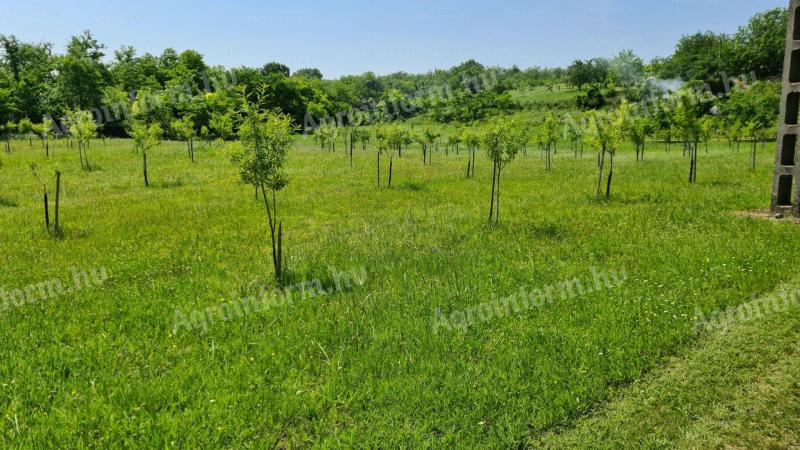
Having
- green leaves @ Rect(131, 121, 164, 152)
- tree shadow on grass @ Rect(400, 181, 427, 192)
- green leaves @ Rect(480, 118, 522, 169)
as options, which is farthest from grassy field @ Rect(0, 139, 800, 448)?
green leaves @ Rect(131, 121, 164, 152)

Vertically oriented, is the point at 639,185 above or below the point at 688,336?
above

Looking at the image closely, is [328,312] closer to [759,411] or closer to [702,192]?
[759,411]

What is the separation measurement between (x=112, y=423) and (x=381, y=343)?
14.8ft

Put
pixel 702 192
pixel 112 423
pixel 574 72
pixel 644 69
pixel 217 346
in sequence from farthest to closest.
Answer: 1. pixel 574 72
2. pixel 644 69
3. pixel 702 192
4. pixel 217 346
5. pixel 112 423

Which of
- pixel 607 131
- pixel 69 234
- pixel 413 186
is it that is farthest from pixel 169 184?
pixel 607 131

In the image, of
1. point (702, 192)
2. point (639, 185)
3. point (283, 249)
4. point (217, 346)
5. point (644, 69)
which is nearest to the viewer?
point (217, 346)

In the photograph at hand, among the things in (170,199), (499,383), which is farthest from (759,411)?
(170,199)

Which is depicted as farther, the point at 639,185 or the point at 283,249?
the point at 639,185

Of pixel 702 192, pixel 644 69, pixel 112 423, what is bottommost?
pixel 112 423

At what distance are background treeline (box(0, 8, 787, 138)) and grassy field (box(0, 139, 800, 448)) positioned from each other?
116 feet

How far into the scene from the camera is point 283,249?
15523mm

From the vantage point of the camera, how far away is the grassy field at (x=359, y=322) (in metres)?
6.89

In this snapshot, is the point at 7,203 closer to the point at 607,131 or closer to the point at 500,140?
the point at 500,140

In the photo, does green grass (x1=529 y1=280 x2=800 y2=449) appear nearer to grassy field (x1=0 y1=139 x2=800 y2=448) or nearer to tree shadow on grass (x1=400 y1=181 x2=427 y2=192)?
grassy field (x1=0 y1=139 x2=800 y2=448)
